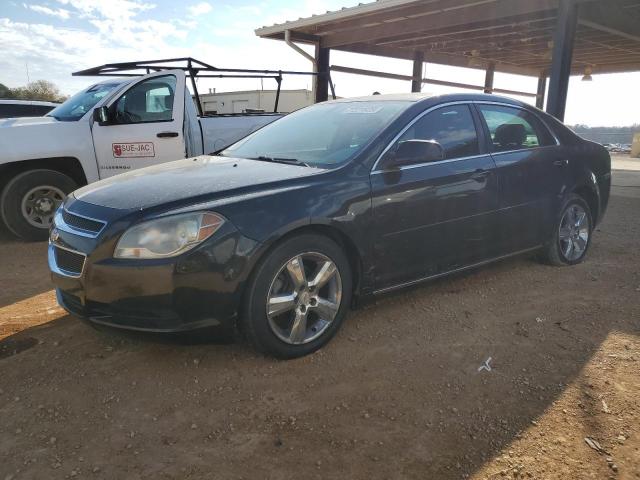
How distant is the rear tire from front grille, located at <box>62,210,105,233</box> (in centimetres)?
388

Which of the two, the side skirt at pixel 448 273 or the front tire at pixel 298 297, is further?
the side skirt at pixel 448 273

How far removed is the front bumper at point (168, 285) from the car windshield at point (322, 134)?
1009 mm

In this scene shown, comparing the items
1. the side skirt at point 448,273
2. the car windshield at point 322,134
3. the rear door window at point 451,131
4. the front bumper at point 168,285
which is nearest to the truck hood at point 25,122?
the car windshield at point 322,134

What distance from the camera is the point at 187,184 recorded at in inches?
122

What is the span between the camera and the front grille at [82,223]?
2.85 metres

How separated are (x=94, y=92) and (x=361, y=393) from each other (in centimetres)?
569

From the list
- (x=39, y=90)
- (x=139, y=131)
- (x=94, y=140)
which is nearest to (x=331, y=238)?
(x=139, y=131)

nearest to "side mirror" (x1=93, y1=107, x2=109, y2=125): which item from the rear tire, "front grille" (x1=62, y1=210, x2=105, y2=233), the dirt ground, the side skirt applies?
the dirt ground

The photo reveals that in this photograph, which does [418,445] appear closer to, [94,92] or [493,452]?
[493,452]

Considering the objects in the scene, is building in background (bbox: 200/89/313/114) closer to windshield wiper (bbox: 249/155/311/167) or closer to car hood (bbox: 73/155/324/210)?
windshield wiper (bbox: 249/155/311/167)

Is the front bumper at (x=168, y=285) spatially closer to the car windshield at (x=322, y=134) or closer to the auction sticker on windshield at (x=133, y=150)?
the car windshield at (x=322, y=134)

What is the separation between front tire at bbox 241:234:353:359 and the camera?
9.52ft

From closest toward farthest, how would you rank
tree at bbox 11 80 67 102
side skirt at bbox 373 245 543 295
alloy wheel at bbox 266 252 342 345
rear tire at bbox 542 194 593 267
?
1. alloy wheel at bbox 266 252 342 345
2. side skirt at bbox 373 245 543 295
3. rear tire at bbox 542 194 593 267
4. tree at bbox 11 80 67 102

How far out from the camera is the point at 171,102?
6398mm
